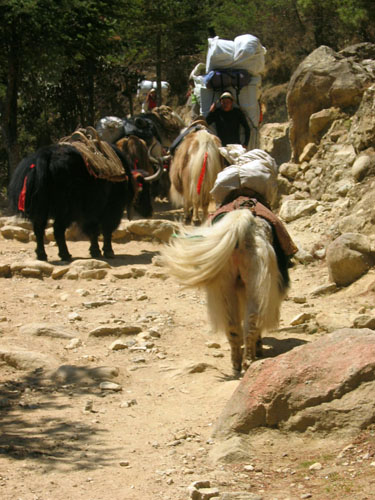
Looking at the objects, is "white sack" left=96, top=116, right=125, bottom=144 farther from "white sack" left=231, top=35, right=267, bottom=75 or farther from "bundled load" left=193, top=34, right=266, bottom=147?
"white sack" left=231, top=35, right=267, bottom=75

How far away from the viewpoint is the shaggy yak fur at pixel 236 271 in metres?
4.71

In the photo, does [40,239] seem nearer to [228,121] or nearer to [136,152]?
[136,152]

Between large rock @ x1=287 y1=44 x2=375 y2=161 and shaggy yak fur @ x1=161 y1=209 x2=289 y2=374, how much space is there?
664cm

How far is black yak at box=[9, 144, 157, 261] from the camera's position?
8430mm

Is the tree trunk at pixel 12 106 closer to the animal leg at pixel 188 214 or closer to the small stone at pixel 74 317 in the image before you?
the animal leg at pixel 188 214

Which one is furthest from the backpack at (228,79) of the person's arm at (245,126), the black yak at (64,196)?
the black yak at (64,196)

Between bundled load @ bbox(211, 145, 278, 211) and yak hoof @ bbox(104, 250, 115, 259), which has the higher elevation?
bundled load @ bbox(211, 145, 278, 211)

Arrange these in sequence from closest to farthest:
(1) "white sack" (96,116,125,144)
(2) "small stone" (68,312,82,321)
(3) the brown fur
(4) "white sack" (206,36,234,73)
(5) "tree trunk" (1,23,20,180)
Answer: (2) "small stone" (68,312,82,321)
(3) the brown fur
(1) "white sack" (96,116,125,144)
(4) "white sack" (206,36,234,73)
(5) "tree trunk" (1,23,20,180)

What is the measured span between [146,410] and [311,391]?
3.98 feet

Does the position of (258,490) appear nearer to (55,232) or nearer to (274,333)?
(274,333)

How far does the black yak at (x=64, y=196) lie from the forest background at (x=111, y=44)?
451 cm

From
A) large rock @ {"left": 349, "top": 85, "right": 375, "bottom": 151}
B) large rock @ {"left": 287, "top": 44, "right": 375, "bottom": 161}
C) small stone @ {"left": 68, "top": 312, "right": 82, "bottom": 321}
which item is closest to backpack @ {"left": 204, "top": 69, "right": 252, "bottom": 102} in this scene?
large rock @ {"left": 287, "top": 44, "right": 375, "bottom": 161}

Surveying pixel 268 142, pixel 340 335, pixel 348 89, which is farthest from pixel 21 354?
pixel 268 142

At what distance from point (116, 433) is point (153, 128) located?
32.2 ft
